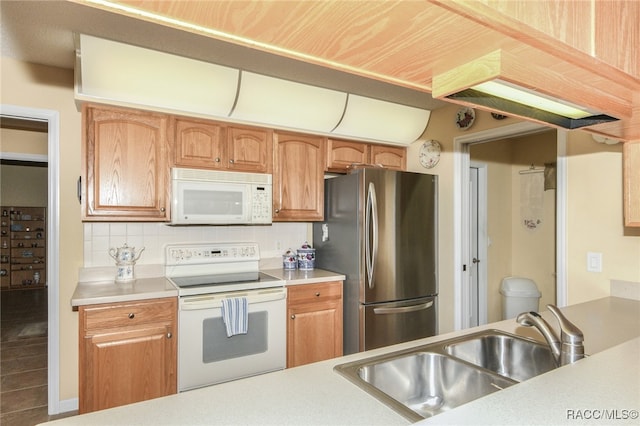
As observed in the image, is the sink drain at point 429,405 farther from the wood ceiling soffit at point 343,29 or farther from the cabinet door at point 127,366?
the cabinet door at point 127,366

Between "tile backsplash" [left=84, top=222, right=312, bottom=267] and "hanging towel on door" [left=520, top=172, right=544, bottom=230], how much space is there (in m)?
2.41

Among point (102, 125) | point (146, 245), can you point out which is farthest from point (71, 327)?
point (102, 125)

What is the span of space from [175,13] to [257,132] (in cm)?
227

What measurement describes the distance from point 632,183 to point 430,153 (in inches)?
63.4

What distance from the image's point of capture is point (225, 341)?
2332mm

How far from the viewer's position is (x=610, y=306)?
1819 millimetres

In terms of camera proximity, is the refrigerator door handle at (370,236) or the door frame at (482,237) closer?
the refrigerator door handle at (370,236)

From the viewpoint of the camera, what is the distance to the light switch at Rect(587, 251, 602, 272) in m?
2.07

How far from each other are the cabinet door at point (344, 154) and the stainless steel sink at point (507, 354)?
199 cm

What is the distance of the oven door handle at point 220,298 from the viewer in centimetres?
222

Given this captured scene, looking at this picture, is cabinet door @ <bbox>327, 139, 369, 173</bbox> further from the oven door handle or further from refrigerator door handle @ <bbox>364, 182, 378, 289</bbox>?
the oven door handle

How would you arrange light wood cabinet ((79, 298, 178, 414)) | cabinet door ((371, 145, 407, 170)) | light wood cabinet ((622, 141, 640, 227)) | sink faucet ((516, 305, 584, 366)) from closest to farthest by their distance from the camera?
1. sink faucet ((516, 305, 584, 366))
2. light wood cabinet ((622, 141, 640, 227))
3. light wood cabinet ((79, 298, 178, 414))
4. cabinet door ((371, 145, 407, 170))

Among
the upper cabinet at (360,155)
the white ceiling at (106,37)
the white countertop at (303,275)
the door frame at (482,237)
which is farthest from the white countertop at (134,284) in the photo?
the door frame at (482,237)

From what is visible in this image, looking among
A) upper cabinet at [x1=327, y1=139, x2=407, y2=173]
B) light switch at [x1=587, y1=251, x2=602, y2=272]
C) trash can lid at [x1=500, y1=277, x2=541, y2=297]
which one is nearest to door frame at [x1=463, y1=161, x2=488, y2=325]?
trash can lid at [x1=500, y1=277, x2=541, y2=297]
